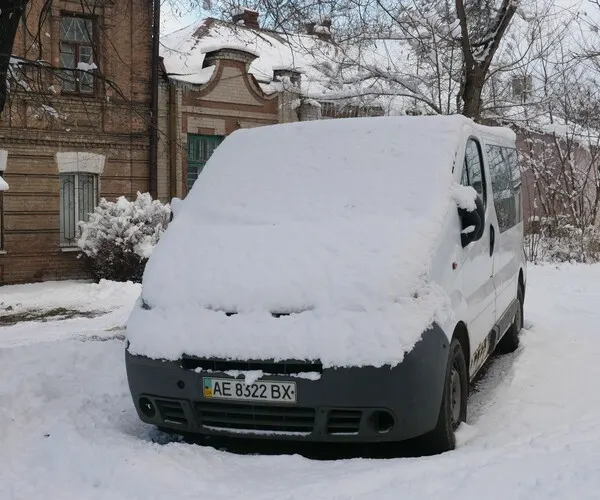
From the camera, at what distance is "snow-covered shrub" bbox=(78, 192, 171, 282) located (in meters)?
14.1

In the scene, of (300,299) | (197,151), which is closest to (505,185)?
(300,299)

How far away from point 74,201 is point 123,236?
3.18 m

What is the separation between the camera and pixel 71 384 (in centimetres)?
555

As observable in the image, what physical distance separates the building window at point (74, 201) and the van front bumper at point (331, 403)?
42.9 feet

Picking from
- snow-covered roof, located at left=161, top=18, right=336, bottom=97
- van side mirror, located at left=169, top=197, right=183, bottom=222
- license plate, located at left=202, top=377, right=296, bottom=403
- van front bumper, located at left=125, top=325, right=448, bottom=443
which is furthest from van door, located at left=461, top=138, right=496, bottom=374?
snow-covered roof, located at left=161, top=18, right=336, bottom=97

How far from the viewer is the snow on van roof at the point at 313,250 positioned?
151 inches

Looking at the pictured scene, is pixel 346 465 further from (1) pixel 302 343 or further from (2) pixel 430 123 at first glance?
(2) pixel 430 123

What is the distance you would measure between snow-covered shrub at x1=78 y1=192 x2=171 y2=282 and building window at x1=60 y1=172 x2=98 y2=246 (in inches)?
78.4

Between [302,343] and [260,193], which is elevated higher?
[260,193]

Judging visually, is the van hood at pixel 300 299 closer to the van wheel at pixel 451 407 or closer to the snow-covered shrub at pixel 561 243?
the van wheel at pixel 451 407

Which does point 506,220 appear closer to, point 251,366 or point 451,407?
point 451,407

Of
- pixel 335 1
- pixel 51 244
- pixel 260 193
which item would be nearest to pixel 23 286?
pixel 51 244

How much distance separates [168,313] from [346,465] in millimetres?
1327

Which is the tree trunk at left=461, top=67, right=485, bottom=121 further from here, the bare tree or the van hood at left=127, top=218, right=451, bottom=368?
the van hood at left=127, top=218, right=451, bottom=368
